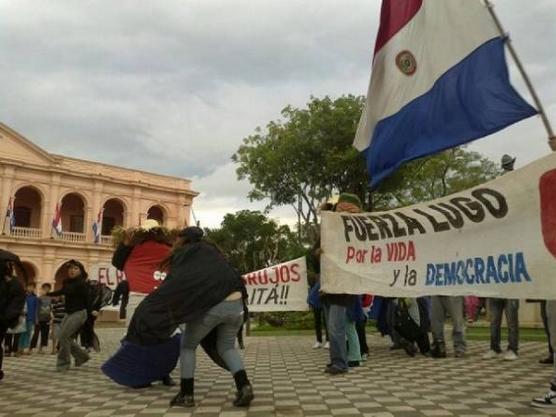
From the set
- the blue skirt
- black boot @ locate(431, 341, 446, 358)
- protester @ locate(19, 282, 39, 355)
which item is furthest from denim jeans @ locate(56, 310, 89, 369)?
black boot @ locate(431, 341, 446, 358)

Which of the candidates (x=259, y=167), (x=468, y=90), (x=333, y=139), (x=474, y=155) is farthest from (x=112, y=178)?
(x=468, y=90)

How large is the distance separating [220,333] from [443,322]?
486cm

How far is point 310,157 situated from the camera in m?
29.4

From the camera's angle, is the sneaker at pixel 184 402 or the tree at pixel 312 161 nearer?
the sneaker at pixel 184 402

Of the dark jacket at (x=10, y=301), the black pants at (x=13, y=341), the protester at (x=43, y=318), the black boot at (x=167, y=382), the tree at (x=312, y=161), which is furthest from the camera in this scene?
the tree at (x=312, y=161)

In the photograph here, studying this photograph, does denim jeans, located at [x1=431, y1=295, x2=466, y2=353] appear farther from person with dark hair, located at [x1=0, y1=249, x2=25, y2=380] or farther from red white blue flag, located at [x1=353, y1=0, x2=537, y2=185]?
person with dark hair, located at [x1=0, y1=249, x2=25, y2=380]

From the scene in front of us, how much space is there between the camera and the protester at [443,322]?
888 cm

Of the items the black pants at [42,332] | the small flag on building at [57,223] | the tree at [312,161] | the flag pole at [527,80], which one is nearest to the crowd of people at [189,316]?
the black pants at [42,332]

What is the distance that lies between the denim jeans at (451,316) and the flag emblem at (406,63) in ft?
12.9

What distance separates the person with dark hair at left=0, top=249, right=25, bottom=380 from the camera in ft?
23.3

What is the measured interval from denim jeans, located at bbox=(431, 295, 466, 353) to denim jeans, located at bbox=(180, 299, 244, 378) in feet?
15.2

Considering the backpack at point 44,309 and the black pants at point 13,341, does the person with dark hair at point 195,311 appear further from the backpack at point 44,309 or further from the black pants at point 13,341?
the backpack at point 44,309

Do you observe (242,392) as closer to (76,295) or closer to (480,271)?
(480,271)

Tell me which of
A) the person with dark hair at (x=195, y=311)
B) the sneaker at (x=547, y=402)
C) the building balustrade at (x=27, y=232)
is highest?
the building balustrade at (x=27, y=232)
